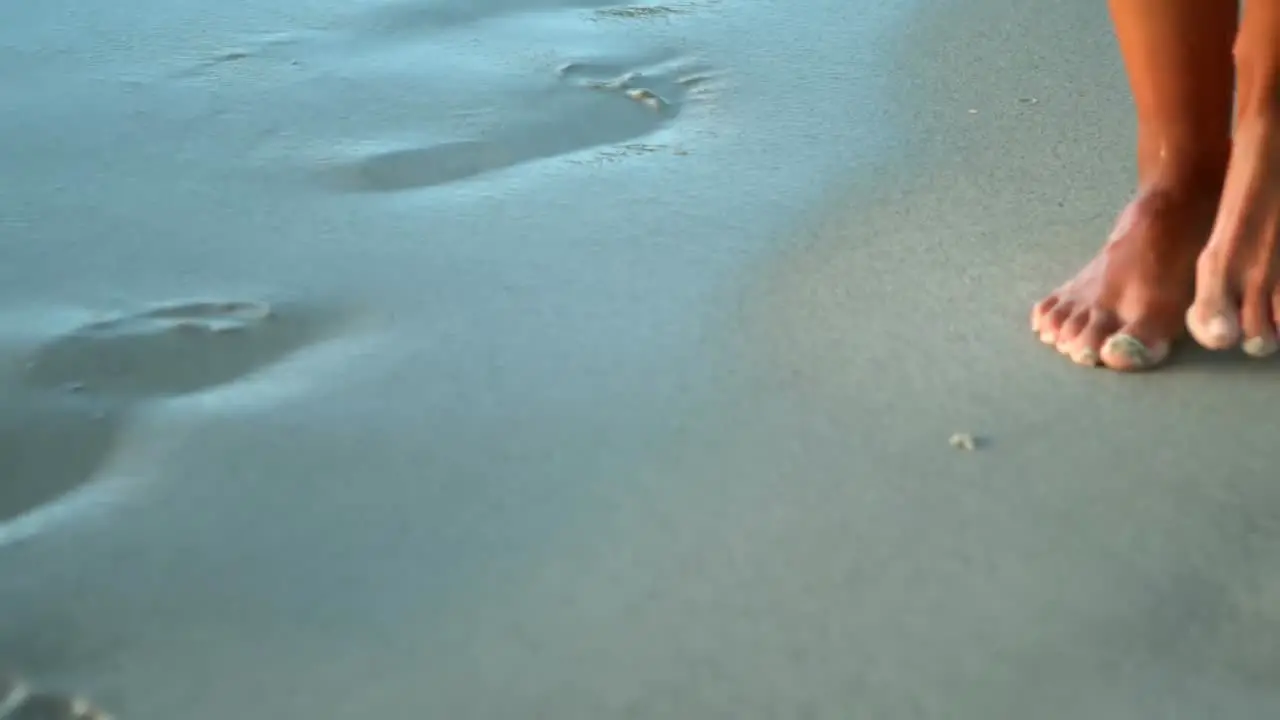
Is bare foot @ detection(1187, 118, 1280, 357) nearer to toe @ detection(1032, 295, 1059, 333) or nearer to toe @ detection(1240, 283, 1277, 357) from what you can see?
toe @ detection(1240, 283, 1277, 357)

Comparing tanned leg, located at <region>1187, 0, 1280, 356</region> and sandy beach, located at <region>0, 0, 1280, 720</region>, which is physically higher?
tanned leg, located at <region>1187, 0, 1280, 356</region>

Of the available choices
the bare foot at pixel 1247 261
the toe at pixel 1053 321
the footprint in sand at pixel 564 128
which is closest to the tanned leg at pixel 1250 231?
the bare foot at pixel 1247 261

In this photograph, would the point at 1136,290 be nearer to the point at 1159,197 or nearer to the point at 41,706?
the point at 1159,197

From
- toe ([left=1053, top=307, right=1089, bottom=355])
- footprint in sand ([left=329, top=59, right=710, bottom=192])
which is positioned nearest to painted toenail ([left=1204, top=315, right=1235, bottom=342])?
toe ([left=1053, top=307, right=1089, bottom=355])

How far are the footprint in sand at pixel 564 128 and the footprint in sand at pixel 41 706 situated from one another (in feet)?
2.82

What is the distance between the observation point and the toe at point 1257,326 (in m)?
1.38

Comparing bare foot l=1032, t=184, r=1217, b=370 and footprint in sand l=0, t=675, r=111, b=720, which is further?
bare foot l=1032, t=184, r=1217, b=370

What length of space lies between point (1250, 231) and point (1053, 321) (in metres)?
0.19

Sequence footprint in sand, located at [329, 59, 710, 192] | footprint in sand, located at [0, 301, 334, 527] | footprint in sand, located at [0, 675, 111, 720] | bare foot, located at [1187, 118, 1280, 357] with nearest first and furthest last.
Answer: footprint in sand, located at [0, 675, 111, 720], footprint in sand, located at [0, 301, 334, 527], bare foot, located at [1187, 118, 1280, 357], footprint in sand, located at [329, 59, 710, 192]

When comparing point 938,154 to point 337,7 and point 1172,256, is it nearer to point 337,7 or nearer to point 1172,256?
point 1172,256

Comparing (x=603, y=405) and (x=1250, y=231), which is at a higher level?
(x=1250, y=231)

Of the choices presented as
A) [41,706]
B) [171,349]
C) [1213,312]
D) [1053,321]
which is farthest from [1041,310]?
[41,706]

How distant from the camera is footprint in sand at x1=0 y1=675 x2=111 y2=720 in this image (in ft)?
3.38

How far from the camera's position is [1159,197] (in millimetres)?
1521
